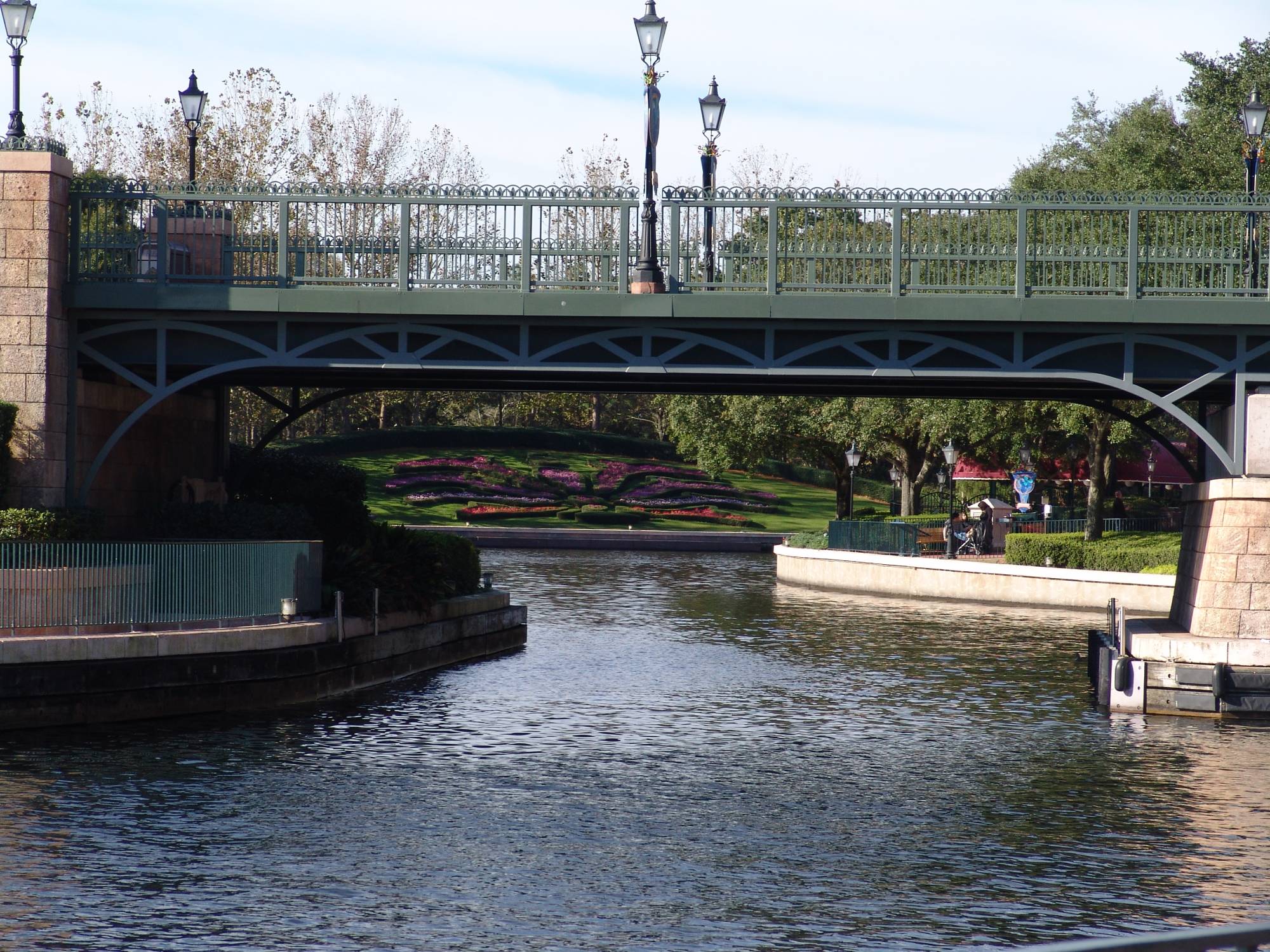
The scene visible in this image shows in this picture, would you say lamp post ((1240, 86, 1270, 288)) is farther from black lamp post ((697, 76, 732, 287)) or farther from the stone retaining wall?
the stone retaining wall

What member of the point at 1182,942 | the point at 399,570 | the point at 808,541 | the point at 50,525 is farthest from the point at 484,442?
the point at 1182,942

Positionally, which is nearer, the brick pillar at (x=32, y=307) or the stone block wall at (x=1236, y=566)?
the stone block wall at (x=1236, y=566)

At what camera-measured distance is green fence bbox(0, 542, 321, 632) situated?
1977cm

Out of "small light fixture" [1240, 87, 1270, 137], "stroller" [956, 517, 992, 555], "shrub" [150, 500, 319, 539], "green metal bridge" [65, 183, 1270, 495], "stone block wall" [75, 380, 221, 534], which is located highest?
"small light fixture" [1240, 87, 1270, 137]

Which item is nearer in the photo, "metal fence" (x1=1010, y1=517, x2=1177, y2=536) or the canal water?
the canal water

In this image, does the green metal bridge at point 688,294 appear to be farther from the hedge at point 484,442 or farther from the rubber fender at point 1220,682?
the hedge at point 484,442

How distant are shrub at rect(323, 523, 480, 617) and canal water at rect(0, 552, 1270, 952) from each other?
1.63m

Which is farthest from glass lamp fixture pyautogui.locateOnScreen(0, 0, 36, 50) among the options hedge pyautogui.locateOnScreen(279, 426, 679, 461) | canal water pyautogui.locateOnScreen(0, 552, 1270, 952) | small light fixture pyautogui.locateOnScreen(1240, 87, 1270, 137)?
hedge pyautogui.locateOnScreen(279, 426, 679, 461)

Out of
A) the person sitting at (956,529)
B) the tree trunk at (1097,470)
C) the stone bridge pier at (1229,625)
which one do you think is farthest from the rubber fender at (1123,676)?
the tree trunk at (1097,470)

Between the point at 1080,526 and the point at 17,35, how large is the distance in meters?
38.6

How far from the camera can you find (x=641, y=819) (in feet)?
51.1

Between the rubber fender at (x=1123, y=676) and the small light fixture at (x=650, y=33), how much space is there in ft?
39.0

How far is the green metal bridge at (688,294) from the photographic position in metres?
23.2

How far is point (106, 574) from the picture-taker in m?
20.4
